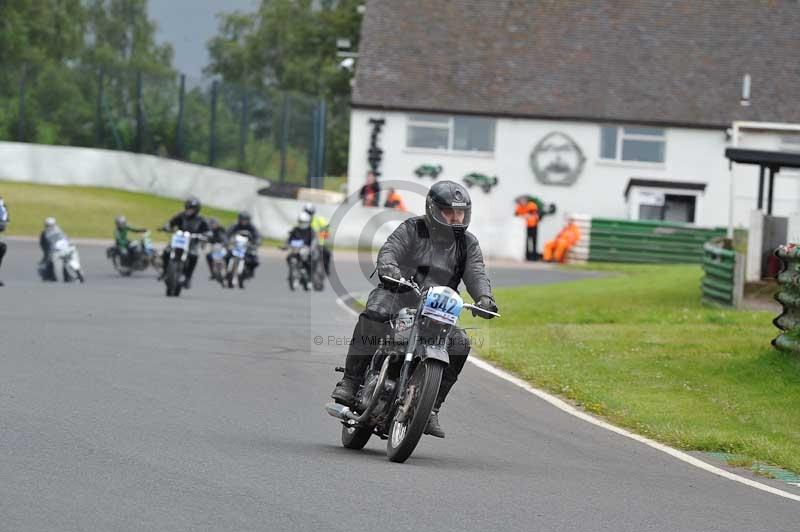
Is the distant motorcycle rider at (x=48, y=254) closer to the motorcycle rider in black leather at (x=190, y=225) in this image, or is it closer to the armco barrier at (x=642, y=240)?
the motorcycle rider in black leather at (x=190, y=225)

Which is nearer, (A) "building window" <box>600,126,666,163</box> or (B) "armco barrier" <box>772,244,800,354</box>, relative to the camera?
(B) "armco barrier" <box>772,244,800,354</box>

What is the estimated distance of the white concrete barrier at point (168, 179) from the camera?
45969mm

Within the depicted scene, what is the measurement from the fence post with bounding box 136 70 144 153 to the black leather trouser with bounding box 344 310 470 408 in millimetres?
45163

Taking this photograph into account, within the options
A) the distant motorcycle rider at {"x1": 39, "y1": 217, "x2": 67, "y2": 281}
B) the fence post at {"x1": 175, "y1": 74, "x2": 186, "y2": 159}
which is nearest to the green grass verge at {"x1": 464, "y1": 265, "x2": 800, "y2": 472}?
the distant motorcycle rider at {"x1": 39, "y1": 217, "x2": 67, "y2": 281}

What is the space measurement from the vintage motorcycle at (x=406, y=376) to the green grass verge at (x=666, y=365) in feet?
9.52

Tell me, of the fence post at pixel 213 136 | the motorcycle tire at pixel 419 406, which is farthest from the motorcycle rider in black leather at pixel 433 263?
the fence post at pixel 213 136

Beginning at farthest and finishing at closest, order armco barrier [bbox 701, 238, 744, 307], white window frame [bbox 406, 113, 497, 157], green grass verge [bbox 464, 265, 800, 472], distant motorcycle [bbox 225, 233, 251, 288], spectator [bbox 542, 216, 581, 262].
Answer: white window frame [bbox 406, 113, 497, 157]
spectator [bbox 542, 216, 581, 262]
distant motorcycle [bbox 225, 233, 251, 288]
armco barrier [bbox 701, 238, 744, 307]
green grass verge [bbox 464, 265, 800, 472]

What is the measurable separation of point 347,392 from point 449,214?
4.38 ft

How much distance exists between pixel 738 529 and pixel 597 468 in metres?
2.06

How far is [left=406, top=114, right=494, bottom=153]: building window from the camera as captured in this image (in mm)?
50031

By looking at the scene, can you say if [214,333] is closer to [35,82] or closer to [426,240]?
[426,240]

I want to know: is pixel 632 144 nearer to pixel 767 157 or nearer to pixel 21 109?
pixel 21 109

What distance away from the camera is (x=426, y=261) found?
31.3 feet

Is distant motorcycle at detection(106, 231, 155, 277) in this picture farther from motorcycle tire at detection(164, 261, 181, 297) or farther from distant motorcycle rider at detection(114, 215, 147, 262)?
motorcycle tire at detection(164, 261, 181, 297)
